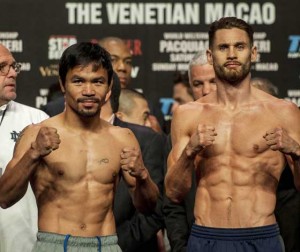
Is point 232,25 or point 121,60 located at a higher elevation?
point 232,25

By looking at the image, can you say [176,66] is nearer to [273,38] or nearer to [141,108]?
[273,38]

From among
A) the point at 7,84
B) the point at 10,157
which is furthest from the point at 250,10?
the point at 10,157

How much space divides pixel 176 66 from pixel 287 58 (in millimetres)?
757

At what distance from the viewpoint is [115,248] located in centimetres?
538

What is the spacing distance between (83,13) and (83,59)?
9.23 ft

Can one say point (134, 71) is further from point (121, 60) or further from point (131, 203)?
point (131, 203)

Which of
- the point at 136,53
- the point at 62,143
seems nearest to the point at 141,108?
the point at 136,53

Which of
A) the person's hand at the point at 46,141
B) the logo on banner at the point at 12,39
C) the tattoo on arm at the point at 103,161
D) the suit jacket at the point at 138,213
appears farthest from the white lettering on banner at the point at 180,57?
the person's hand at the point at 46,141

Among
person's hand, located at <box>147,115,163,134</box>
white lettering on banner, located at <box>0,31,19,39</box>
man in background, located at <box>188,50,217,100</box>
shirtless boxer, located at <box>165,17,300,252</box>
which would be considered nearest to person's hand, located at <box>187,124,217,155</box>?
shirtless boxer, located at <box>165,17,300,252</box>

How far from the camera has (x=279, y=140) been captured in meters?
5.21

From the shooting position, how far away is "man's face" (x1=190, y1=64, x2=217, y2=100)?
6.56m

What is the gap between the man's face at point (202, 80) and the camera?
6.56m

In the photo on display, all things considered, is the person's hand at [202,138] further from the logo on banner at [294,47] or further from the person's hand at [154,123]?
the logo on banner at [294,47]

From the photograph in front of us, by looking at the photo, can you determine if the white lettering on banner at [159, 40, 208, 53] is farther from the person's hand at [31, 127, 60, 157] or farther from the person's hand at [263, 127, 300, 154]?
the person's hand at [31, 127, 60, 157]
